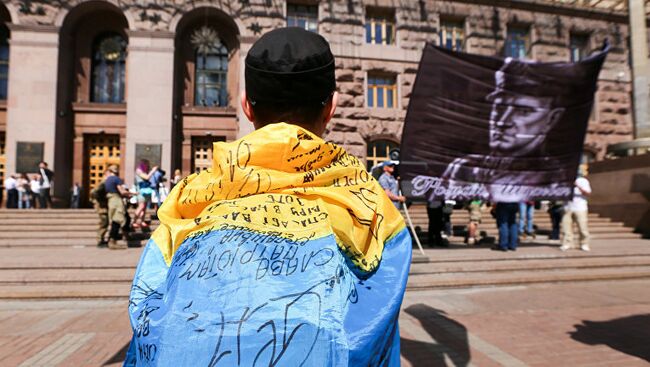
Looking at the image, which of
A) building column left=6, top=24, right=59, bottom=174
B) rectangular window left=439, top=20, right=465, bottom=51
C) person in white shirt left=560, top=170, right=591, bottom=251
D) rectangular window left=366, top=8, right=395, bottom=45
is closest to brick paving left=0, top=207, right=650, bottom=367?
person in white shirt left=560, top=170, right=591, bottom=251

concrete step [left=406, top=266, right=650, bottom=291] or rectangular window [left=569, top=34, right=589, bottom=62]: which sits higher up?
rectangular window [left=569, top=34, right=589, bottom=62]

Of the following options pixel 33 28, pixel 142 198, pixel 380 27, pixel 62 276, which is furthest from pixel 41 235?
pixel 380 27

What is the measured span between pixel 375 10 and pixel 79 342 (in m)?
19.0

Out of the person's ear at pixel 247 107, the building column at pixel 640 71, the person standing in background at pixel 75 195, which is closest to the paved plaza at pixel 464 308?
the person's ear at pixel 247 107

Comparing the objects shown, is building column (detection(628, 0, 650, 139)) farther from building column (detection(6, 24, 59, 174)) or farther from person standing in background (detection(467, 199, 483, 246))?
building column (detection(6, 24, 59, 174))

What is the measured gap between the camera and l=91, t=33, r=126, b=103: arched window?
1864cm

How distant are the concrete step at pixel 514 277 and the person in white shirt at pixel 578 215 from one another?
4.34 ft

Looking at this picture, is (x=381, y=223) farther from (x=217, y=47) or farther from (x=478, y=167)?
(x=217, y=47)

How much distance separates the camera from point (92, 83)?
60.9ft

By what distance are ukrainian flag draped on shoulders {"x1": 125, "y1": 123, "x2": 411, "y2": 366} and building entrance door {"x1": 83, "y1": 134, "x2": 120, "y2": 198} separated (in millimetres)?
19785

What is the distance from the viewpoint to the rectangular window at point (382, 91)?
18.6m

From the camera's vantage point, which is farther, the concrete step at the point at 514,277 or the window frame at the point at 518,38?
the window frame at the point at 518,38

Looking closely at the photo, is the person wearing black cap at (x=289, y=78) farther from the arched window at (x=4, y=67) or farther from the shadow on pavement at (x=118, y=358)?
the arched window at (x=4, y=67)

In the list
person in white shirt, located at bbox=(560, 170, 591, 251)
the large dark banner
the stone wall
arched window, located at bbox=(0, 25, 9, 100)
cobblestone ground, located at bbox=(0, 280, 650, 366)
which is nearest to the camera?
cobblestone ground, located at bbox=(0, 280, 650, 366)
